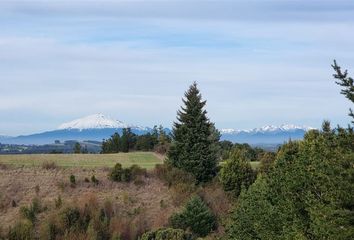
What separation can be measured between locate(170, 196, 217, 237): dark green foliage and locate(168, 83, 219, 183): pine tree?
6.40 meters

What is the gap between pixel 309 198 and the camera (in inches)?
607

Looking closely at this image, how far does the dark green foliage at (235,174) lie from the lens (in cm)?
3725

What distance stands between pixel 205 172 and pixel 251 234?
18481 mm

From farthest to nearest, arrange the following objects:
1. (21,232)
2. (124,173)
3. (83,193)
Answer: (124,173) < (83,193) < (21,232)

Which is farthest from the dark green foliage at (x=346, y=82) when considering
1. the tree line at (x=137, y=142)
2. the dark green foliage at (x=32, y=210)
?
the tree line at (x=137, y=142)

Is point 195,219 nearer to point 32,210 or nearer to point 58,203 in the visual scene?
point 58,203

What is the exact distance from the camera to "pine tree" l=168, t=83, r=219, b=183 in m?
40.1

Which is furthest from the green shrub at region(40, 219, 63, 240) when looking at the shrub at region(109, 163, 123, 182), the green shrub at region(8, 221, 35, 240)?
the shrub at region(109, 163, 123, 182)

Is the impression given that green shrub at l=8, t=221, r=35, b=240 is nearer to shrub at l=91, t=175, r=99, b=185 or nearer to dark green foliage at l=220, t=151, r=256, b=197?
shrub at l=91, t=175, r=99, b=185

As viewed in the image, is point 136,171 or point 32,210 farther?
point 136,171

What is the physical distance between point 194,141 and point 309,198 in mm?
25510

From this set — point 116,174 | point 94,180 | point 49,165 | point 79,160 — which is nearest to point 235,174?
point 116,174

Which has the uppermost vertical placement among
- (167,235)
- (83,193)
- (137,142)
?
(137,142)

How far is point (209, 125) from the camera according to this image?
4125cm
